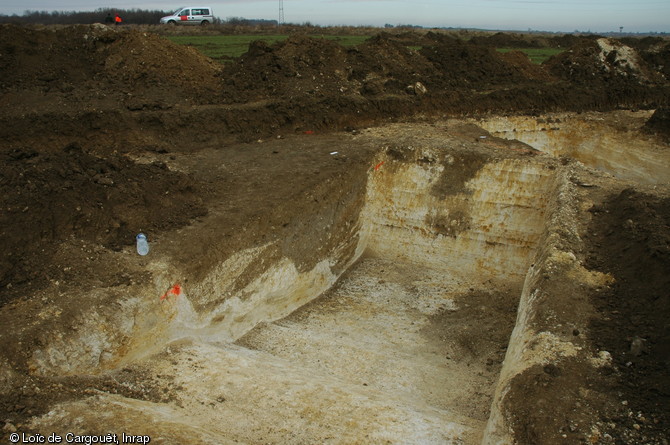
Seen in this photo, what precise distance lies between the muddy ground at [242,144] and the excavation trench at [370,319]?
1.54 feet

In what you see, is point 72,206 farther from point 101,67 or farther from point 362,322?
point 101,67

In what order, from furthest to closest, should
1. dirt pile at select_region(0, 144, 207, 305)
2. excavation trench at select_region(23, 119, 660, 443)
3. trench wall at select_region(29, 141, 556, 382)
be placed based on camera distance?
1. trench wall at select_region(29, 141, 556, 382)
2. dirt pile at select_region(0, 144, 207, 305)
3. excavation trench at select_region(23, 119, 660, 443)

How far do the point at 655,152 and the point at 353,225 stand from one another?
11.2 m

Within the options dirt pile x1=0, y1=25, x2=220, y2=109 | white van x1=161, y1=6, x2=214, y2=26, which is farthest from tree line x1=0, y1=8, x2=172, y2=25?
dirt pile x1=0, y1=25, x2=220, y2=109

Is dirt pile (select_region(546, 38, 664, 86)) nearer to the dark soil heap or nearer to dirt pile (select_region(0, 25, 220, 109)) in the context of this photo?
the dark soil heap

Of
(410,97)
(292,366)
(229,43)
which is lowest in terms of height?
(292,366)

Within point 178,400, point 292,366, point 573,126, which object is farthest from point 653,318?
point 573,126

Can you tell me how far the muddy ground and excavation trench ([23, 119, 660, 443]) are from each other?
0.47 metres

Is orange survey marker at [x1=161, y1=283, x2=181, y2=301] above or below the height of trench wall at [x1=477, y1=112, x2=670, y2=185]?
below

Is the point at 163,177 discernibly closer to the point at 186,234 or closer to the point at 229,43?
the point at 186,234

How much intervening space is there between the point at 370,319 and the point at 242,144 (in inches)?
254

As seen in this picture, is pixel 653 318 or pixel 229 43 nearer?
pixel 653 318

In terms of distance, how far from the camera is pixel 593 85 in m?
20.7

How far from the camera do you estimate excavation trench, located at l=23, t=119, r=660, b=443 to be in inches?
251
